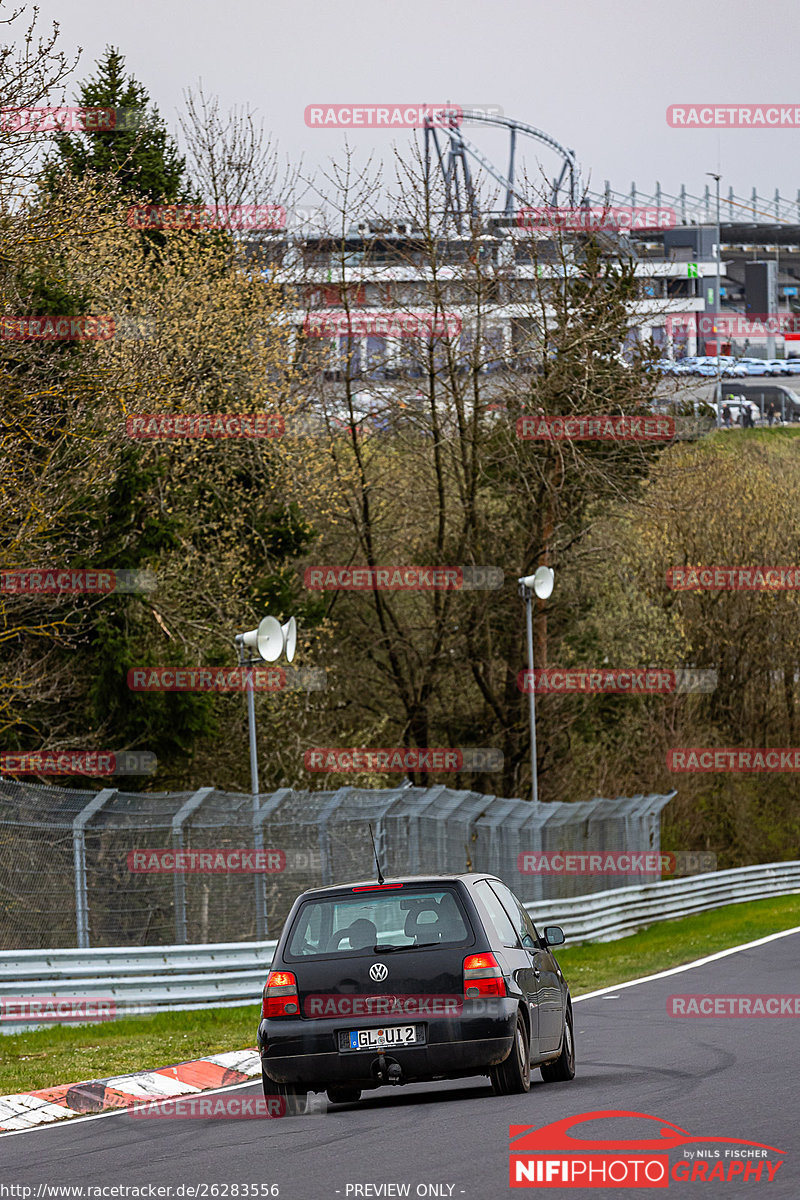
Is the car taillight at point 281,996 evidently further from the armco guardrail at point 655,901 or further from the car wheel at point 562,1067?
the armco guardrail at point 655,901

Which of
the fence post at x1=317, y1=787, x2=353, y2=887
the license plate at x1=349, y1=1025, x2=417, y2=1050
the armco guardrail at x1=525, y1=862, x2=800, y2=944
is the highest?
the license plate at x1=349, y1=1025, x2=417, y2=1050

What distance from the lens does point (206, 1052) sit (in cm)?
1523

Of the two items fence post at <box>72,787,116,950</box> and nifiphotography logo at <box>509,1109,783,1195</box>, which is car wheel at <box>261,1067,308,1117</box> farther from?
fence post at <box>72,787,116,950</box>

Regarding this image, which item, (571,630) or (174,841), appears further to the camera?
(571,630)

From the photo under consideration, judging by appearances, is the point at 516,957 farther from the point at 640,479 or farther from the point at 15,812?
the point at 640,479

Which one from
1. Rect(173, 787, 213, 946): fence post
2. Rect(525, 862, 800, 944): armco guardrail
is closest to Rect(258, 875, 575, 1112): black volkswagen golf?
Rect(173, 787, 213, 946): fence post

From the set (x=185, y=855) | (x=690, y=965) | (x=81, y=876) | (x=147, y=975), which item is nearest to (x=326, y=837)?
(x=185, y=855)

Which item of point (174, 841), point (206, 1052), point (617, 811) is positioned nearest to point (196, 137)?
point (617, 811)

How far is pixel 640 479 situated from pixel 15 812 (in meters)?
23.4

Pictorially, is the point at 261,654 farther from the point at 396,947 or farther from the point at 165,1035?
the point at 396,947

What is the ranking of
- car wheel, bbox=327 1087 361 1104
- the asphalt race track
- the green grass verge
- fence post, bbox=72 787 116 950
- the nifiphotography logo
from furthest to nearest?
fence post, bbox=72 787 116 950
the green grass verge
car wheel, bbox=327 1087 361 1104
the asphalt race track
the nifiphotography logo

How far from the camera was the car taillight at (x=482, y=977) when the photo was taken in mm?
10289

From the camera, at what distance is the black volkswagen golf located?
10.2 metres

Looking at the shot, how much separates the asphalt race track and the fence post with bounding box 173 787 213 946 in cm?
→ 732
